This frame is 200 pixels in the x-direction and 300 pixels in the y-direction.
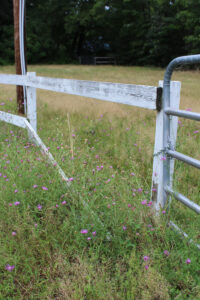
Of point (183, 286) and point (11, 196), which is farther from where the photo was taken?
point (11, 196)

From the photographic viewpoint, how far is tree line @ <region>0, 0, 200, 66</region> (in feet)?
103

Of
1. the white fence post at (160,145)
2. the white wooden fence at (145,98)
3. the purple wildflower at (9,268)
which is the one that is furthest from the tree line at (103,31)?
the purple wildflower at (9,268)

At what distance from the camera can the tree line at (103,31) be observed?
3142cm

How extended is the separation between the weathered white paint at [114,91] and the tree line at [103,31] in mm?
27937

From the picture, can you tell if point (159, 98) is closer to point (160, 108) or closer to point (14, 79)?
point (160, 108)

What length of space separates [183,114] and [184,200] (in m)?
0.64

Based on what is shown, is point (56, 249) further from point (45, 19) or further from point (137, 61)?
point (45, 19)

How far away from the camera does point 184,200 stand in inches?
85.7

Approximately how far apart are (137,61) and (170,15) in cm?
684

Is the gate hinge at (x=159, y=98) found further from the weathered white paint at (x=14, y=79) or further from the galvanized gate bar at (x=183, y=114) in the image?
the weathered white paint at (x=14, y=79)

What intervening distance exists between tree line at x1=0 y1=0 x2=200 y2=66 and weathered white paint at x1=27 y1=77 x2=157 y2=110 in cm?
2794

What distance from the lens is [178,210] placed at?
2.50 metres

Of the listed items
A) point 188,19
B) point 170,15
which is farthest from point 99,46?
point 188,19

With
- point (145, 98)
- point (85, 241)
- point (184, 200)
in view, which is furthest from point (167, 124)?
point (85, 241)
